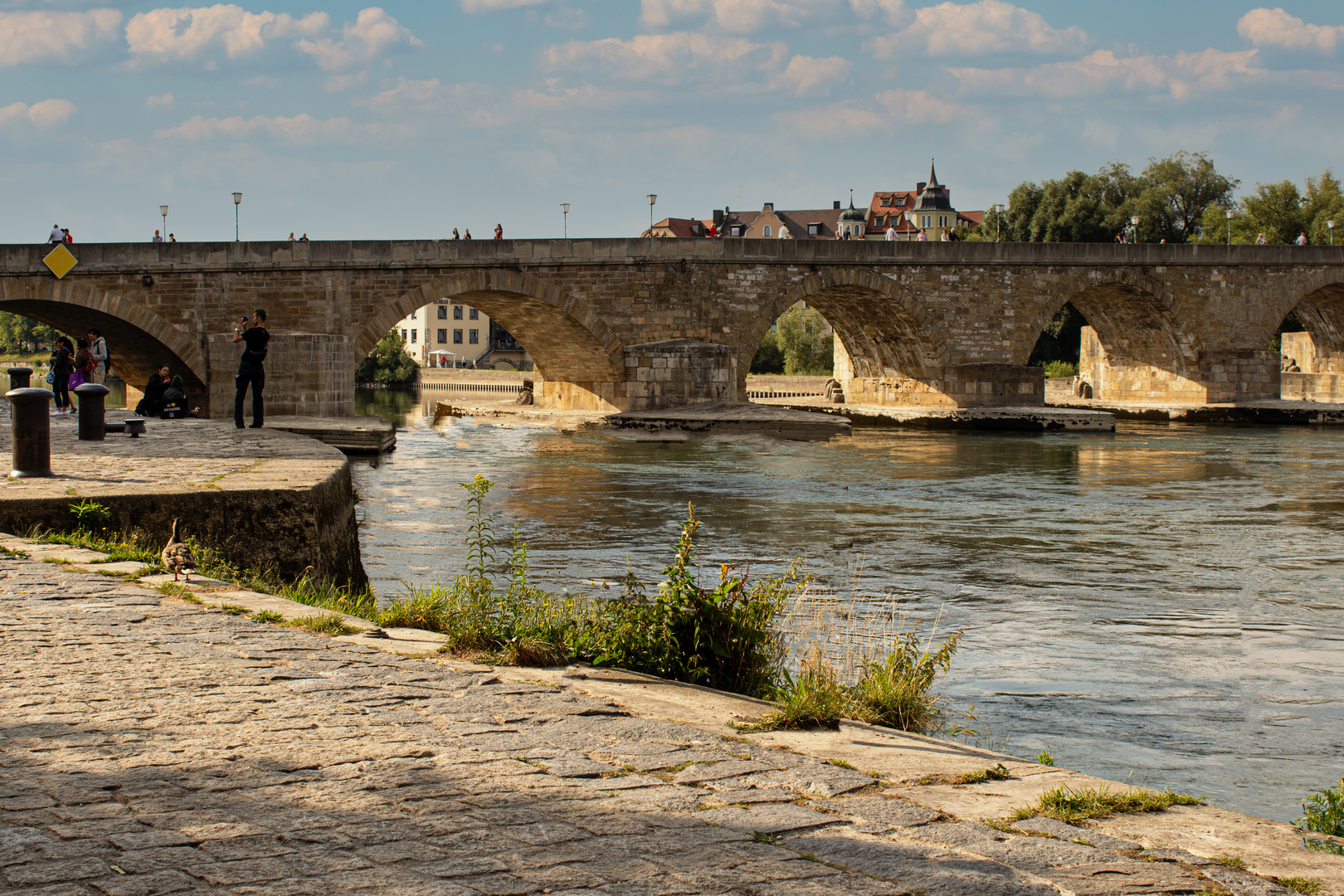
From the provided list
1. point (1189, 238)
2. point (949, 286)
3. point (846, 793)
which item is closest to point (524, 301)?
point (949, 286)

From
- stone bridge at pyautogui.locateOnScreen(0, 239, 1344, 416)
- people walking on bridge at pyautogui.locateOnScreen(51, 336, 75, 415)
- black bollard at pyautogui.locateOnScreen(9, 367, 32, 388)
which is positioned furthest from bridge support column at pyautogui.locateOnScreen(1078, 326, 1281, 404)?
black bollard at pyautogui.locateOnScreen(9, 367, 32, 388)

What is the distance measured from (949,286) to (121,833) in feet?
103

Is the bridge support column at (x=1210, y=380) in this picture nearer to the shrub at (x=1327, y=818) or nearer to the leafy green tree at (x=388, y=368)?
the shrub at (x=1327, y=818)

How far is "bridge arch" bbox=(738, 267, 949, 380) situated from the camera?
31281mm

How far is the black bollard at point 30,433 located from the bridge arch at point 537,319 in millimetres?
18899

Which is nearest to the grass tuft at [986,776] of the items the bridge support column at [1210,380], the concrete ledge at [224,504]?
the concrete ledge at [224,504]

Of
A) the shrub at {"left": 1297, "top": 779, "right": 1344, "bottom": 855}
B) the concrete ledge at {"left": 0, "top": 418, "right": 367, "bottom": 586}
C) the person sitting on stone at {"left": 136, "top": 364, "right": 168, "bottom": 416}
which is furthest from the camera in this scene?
the person sitting on stone at {"left": 136, "top": 364, "right": 168, "bottom": 416}

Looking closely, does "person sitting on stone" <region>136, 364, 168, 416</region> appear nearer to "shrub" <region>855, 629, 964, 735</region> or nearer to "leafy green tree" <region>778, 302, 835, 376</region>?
"shrub" <region>855, 629, 964, 735</region>

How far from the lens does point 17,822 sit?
8.79 feet

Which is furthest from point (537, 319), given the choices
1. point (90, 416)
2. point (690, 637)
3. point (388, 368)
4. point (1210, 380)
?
point (388, 368)

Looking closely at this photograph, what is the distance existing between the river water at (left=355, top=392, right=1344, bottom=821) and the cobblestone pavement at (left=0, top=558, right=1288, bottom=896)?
8.65 ft

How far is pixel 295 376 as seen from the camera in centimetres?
2359

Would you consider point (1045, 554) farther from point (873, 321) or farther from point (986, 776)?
point (873, 321)

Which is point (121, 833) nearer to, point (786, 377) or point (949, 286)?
point (949, 286)
